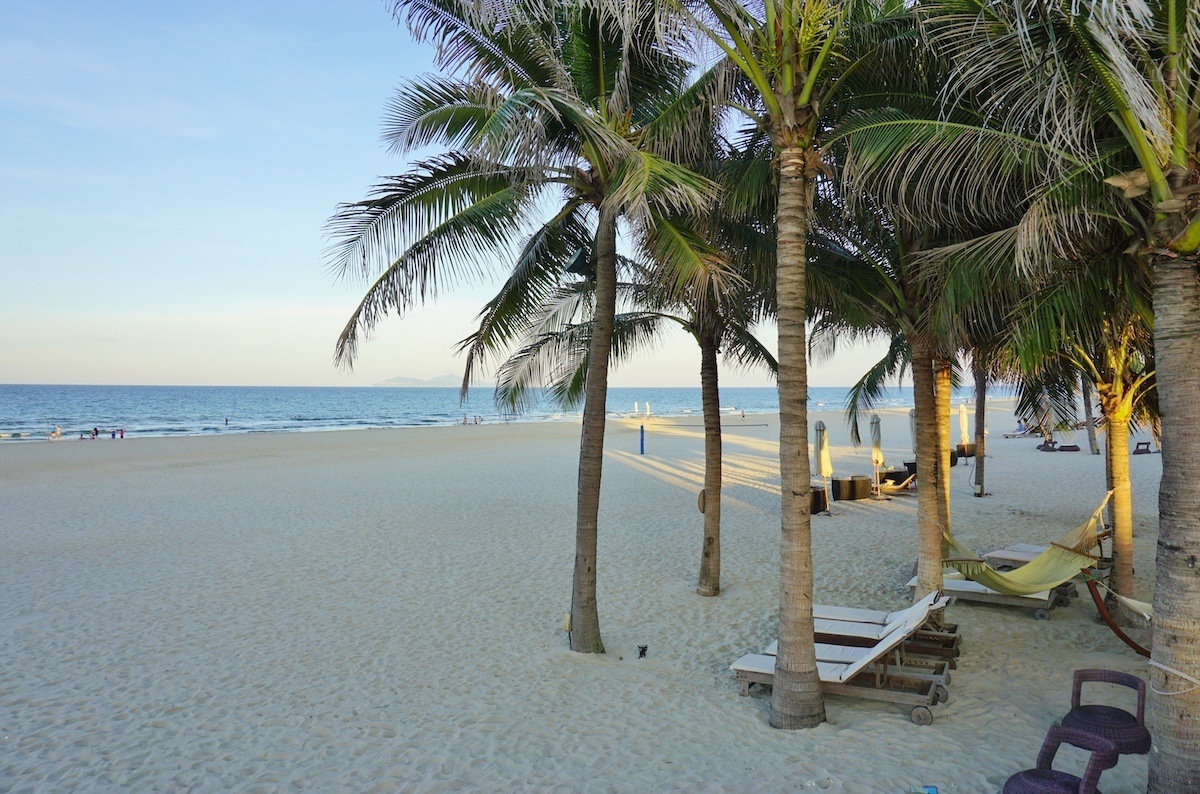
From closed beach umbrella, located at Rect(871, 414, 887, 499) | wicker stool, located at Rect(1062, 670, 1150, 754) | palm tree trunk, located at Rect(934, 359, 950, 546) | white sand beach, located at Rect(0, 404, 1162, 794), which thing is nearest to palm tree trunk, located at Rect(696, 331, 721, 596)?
white sand beach, located at Rect(0, 404, 1162, 794)

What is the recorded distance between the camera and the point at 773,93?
4.84 m

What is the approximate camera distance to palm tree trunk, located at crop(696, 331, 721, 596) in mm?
7973

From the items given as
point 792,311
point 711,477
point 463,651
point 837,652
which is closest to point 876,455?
point 711,477

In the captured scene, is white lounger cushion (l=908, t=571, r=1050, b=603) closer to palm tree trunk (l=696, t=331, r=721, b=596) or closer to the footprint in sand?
palm tree trunk (l=696, t=331, r=721, b=596)

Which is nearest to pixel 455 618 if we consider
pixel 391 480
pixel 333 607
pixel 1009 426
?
pixel 333 607

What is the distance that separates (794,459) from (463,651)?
3.61m

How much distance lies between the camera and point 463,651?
6.59 metres

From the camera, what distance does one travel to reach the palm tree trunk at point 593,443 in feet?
20.1

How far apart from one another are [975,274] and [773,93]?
1.99 metres

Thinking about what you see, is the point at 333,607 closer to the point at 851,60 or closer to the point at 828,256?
the point at 828,256

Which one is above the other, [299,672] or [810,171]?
[810,171]

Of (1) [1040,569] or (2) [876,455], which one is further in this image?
(2) [876,455]

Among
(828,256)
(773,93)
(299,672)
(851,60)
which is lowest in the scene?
(299,672)

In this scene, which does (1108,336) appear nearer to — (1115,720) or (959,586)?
(959,586)
